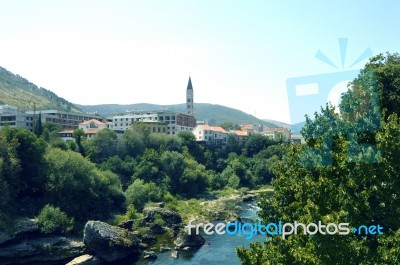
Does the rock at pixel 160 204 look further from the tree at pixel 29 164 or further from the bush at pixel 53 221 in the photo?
the tree at pixel 29 164

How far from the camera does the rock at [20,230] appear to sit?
96.5ft

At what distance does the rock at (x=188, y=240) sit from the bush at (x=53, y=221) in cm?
923

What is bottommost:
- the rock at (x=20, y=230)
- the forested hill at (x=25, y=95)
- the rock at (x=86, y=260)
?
the rock at (x=86, y=260)

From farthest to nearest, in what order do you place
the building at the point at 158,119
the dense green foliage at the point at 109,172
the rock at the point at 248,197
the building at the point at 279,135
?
1. the building at the point at 279,135
2. the building at the point at 158,119
3. the rock at the point at 248,197
4. the dense green foliage at the point at 109,172

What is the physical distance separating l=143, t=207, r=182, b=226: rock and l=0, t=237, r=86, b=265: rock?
35.0ft

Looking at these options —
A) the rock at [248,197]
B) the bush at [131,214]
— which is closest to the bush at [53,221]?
the bush at [131,214]

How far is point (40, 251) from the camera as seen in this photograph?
1174 inches

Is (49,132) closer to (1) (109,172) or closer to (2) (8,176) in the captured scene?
(1) (109,172)

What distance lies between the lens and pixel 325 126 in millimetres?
14641

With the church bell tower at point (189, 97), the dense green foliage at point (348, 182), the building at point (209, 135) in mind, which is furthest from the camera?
the church bell tower at point (189, 97)

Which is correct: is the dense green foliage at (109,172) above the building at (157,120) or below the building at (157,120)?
below

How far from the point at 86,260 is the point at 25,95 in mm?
146300

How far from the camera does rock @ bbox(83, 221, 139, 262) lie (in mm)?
30062

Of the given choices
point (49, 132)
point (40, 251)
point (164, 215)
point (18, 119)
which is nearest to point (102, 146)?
point (49, 132)
